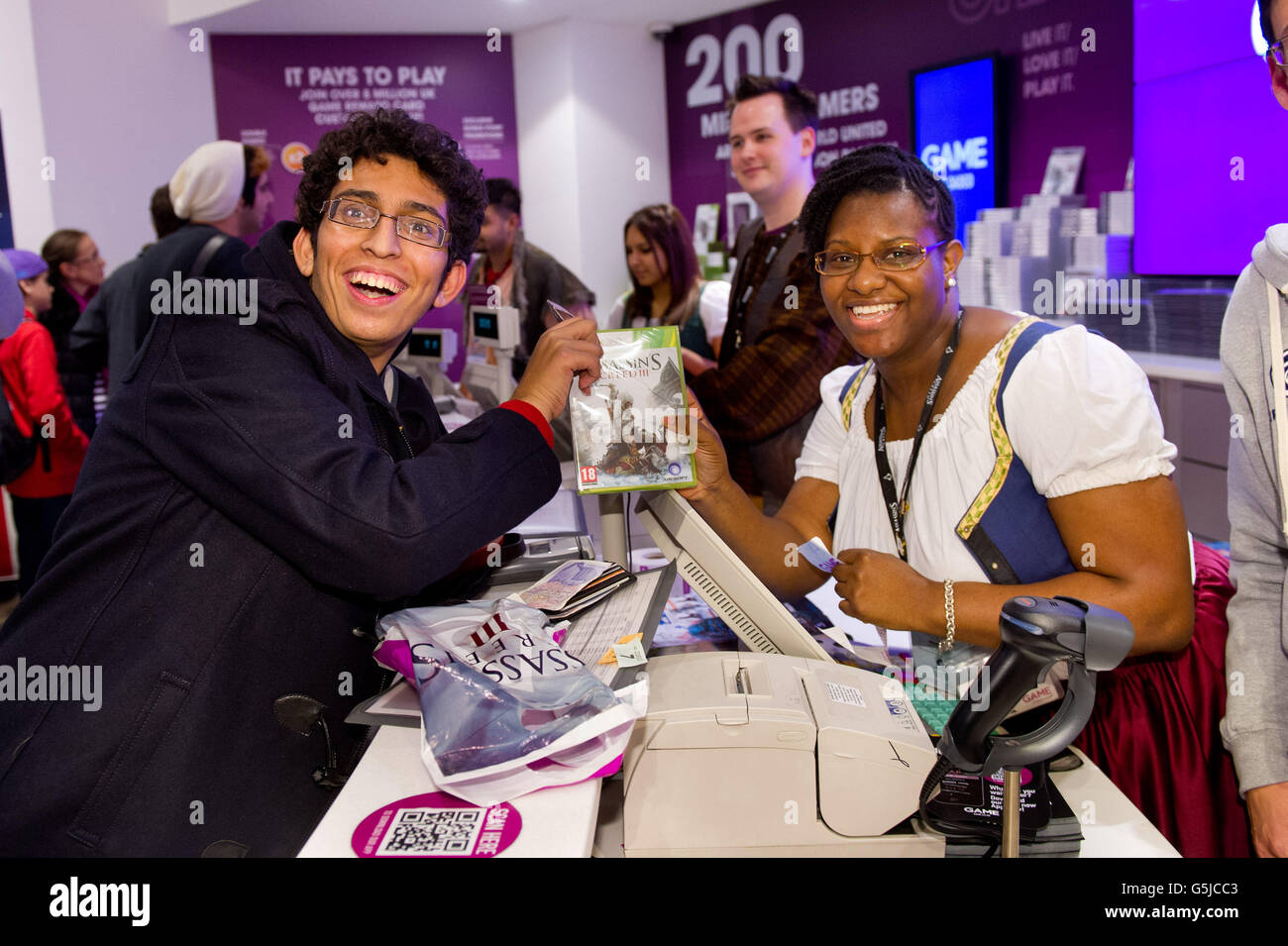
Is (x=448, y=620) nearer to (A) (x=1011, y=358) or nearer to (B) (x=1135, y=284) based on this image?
(A) (x=1011, y=358)

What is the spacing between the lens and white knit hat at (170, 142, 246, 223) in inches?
147

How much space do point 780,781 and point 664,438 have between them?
0.68 m

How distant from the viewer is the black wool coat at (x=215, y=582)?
4.45 feet

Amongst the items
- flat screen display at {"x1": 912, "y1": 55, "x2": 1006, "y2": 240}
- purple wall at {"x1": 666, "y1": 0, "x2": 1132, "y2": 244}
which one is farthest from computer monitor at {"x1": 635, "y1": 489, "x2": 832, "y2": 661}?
purple wall at {"x1": 666, "y1": 0, "x2": 1132, "y2": 244}

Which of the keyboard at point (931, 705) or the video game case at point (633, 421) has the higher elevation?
the video game case at point (633, 421)

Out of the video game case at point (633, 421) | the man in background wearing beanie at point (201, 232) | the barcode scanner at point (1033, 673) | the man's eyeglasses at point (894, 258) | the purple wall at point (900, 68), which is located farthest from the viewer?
the purple wall at point (900, 68)

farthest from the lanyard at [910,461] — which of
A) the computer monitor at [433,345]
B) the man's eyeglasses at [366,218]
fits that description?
the computer monitor at [433,345]

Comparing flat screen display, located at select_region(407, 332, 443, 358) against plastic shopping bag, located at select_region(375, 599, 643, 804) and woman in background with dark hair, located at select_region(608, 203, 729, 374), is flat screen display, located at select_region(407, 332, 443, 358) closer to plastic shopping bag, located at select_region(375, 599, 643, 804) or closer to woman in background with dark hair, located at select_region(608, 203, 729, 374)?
woman in background with dark hair, located at select_region(608, 203, 729, 374)

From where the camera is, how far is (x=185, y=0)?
740 cm

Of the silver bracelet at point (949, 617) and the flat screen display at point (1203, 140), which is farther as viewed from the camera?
the flat screen display at point (1203, 140)

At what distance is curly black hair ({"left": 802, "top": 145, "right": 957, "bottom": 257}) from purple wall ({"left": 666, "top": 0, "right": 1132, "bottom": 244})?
417 cm

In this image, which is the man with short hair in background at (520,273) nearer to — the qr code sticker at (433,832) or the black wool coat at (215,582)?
the black wool coat at (215,582)

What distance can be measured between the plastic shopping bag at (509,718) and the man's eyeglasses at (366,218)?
2.32 ft

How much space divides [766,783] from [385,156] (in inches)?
46.3
